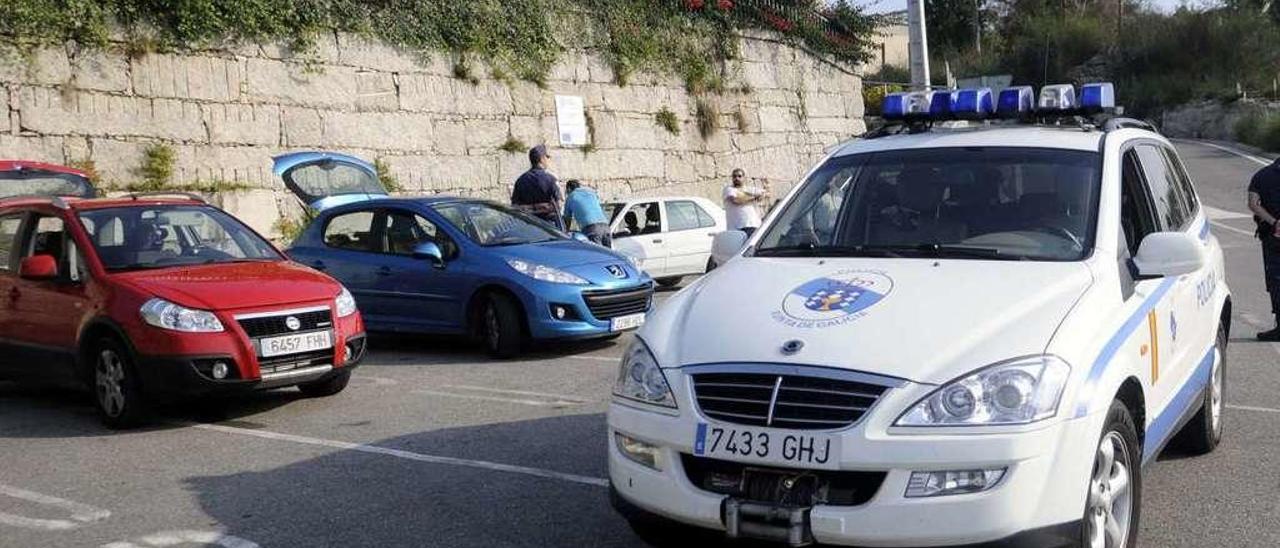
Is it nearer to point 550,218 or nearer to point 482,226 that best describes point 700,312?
point 482,226

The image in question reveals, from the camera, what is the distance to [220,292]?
8727mm

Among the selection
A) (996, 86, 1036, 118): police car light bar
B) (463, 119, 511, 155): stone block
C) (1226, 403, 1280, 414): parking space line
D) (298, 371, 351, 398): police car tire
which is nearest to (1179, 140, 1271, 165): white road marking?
(463, 119, 511, 155): stone block

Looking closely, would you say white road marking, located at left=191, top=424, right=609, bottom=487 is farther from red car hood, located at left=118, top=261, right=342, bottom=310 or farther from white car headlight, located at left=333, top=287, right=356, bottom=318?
white car headlight, located at left=333, top=287, right=356, bottom=318

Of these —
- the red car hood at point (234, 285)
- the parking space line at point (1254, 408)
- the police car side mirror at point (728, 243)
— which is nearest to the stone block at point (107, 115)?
the red car hood at point (234, 285)

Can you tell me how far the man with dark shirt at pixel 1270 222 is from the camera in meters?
11.2

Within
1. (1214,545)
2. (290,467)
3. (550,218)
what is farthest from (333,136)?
(1214,545)

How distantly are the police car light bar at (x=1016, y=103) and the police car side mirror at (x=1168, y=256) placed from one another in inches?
51.7

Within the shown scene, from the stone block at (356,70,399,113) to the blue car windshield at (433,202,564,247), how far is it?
7420mm

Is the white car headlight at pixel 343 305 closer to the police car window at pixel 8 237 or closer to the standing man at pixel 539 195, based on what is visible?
the police car window at pixel 8 237

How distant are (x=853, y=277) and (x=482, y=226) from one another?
7.12m

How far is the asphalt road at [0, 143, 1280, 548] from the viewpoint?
5984 mm

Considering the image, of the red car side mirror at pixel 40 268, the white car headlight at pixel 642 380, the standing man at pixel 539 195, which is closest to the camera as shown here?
the white car headlight at pixel 642 380

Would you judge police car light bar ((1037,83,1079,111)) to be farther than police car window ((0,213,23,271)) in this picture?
No

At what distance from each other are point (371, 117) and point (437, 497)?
13.7 metres
